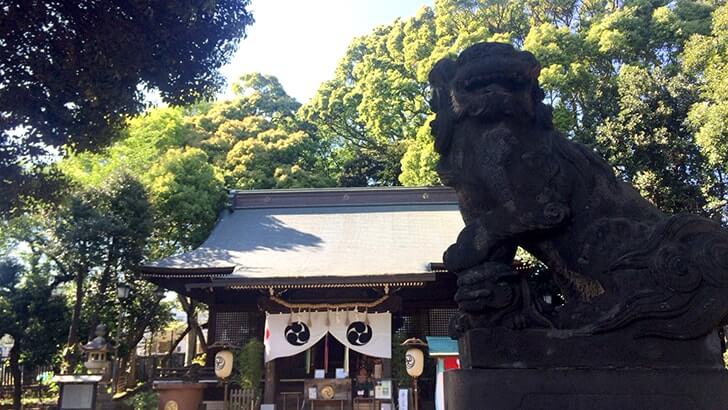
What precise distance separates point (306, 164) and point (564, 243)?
2082cm

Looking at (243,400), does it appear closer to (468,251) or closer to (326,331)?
(326,331)

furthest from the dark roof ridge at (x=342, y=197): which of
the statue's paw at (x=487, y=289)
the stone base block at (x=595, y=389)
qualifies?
the stone base block at (x=595, y=389)

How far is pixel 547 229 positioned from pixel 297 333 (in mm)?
9775

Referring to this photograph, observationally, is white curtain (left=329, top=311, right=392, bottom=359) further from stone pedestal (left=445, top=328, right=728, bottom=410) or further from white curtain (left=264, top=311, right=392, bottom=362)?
stone pedestal (left=445, top=328, right=728, bottom=410)

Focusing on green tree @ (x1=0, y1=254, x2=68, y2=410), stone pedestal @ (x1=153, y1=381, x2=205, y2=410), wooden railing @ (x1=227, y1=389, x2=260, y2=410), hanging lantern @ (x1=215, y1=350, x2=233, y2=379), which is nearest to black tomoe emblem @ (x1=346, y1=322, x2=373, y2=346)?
wooden railing @ (x1=227, y1=389, x2=260, y2=410)

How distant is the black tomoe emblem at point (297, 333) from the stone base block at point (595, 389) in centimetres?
960

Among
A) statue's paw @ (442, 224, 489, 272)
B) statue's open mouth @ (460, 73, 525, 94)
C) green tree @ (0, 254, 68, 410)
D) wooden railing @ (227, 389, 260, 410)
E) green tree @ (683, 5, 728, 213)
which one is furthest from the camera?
green tree @ (0, 254, 68, 410)

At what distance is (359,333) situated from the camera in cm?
→ 1166

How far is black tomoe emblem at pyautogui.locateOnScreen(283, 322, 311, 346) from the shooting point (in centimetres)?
1166

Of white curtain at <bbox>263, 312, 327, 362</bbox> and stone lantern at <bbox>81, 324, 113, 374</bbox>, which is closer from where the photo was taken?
stone lantern at <bbox>81, 324, 113, 374</bbox>

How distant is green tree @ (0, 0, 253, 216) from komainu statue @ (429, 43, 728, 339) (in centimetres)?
379

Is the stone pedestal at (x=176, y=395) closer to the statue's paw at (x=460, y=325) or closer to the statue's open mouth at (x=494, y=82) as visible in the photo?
the statue's paw at (x=460, y=325)

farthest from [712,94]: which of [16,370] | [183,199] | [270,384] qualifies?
[16,370]

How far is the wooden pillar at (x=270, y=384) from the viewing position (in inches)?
439
